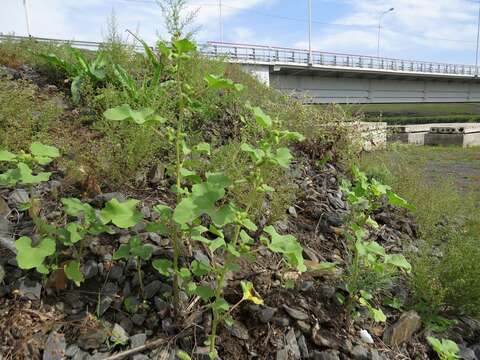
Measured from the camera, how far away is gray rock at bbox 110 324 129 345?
5.25 feet

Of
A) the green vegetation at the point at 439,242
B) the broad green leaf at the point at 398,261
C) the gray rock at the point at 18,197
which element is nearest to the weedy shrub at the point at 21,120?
the gray rock at the point at 18,197

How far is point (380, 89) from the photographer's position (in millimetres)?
30094

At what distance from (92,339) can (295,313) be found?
3.15ft

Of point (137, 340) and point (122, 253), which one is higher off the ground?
point (122, 253)

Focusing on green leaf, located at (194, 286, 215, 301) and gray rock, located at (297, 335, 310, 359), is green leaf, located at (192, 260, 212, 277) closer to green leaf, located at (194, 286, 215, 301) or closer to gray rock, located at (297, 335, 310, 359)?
green leaf, located at (194, 286, 215, 301)

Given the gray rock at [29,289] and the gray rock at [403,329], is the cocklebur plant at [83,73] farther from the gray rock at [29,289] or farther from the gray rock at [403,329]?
the gray rock at [403,329]

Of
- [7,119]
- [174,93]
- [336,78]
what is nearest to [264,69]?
[336,78]

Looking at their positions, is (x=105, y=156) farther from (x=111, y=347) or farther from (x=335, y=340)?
(x=335, y=340)

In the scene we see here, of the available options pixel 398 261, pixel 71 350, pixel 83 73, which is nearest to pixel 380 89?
pixel 83 73

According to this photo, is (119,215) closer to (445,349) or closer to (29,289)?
(29,289)

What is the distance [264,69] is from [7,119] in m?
20.2

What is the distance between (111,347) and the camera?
158 cm

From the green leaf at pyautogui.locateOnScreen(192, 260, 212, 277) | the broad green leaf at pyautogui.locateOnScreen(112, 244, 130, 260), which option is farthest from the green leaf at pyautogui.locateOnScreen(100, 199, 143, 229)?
the green leaf at pyautogui.locateOnScreen(192, 260, 212, 277)

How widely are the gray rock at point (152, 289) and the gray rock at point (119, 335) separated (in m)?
0.20
